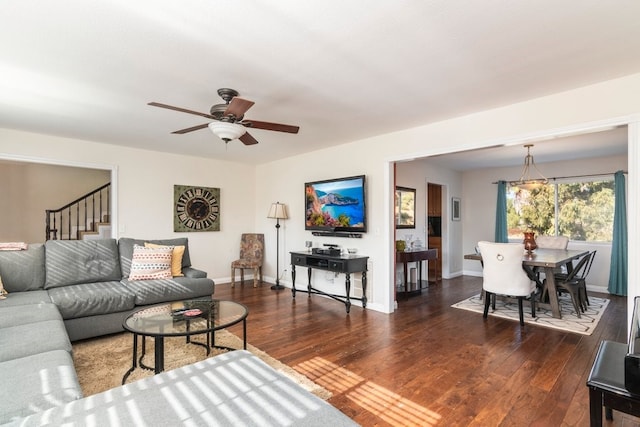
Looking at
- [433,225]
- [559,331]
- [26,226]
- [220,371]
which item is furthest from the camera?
[433,225]

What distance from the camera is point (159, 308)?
9.42ft

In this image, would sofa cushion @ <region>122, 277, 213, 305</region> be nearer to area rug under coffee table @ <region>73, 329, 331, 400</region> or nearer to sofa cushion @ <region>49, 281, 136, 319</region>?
sofa cushion @ <region>49, 281, 136, 319</region>

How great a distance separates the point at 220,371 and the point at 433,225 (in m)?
6.26

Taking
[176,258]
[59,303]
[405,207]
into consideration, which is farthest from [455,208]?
[59,303]

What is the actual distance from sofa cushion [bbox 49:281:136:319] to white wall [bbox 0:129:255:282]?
6.21 ft

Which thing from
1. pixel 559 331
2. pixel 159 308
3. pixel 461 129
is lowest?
pixel 559 331

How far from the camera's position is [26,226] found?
20.7 feet

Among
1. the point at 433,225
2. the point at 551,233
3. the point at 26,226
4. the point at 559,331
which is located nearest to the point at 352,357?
the point at 559,331

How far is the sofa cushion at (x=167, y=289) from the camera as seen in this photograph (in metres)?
3.50

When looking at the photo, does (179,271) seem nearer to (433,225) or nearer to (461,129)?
(461,129)

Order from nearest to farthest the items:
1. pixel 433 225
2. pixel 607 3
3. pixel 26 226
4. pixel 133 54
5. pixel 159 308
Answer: pixel 607 3, pixel 133 54, pixel 159 308, pixel 26 226, pixel 433 225

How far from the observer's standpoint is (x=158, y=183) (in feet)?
18.1

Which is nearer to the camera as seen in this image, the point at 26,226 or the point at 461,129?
the point at 461,129

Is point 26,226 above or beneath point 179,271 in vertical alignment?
above
